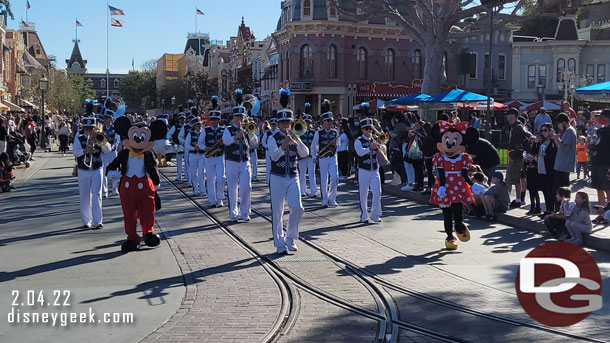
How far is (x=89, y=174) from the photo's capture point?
11.9 meters

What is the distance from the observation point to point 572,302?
7.25 m

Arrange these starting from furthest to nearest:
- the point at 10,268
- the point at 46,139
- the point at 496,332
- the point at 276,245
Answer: the point at 46,139 < the point at 276,245 < the point at 10,268 < the point at 496,332

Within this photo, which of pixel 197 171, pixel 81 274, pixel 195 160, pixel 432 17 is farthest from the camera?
pixel 432 17

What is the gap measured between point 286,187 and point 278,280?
2053 mm

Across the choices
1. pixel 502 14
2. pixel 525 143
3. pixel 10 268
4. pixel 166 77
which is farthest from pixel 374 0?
pixel 166 77

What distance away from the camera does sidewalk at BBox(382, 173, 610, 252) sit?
10.4 m

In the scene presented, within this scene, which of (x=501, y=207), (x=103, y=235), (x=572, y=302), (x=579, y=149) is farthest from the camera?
(x=579, y=149)

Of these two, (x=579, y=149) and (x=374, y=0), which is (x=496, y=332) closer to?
(x=579, y=149)

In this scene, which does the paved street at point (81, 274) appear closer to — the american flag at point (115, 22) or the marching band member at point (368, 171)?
the marching band member at point (368, 171)

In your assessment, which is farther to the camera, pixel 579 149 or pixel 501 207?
pixel 579 149

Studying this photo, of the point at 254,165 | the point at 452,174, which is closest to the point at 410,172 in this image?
the point at 254,165

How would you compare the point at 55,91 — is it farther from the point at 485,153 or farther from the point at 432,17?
the point at 485,153

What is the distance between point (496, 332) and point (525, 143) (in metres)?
8.38

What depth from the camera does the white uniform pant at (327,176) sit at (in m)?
15.4
